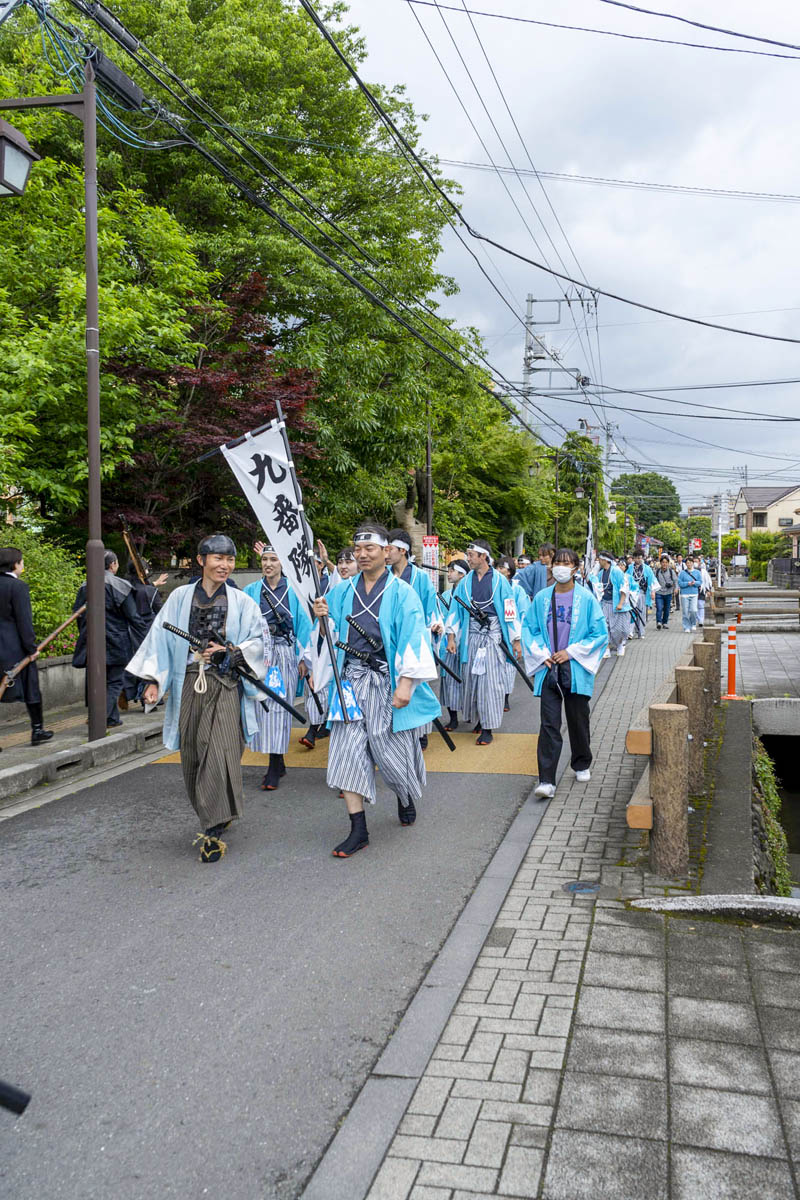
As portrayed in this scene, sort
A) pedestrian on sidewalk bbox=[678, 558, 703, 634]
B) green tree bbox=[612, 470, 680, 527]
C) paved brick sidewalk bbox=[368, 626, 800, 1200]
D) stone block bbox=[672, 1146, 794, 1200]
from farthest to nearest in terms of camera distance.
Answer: green tree bbox=[612, 470, 680, 527], pedestrian on sidewalk bbox=[678, 558, 703, 634], paved brick sidewalk bbox=[368, 626, 800, 1200], stone block bbox=[672, 1146, 794, 1200]

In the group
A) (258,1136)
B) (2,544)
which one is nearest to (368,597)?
(258,1136)

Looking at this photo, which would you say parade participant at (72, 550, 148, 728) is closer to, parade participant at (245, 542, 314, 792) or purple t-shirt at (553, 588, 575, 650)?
parade participant at (245, 542, 314, 792)

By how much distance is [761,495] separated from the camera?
9862 cm

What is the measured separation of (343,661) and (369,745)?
22.4 inches

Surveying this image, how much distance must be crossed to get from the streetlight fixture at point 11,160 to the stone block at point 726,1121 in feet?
20.6

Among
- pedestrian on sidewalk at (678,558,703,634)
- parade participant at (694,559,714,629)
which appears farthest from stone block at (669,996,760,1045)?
parade participant at (694,559,714,629)

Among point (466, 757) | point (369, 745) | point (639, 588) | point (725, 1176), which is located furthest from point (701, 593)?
point (725, 1176)

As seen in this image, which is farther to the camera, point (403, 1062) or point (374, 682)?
point (374, 682)

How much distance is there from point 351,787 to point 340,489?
14.3 meters

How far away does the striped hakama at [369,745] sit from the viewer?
5.55 metres

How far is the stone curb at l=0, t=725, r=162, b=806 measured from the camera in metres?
7.27

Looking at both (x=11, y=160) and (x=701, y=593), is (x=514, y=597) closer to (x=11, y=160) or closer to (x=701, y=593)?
(x=11, y=160)

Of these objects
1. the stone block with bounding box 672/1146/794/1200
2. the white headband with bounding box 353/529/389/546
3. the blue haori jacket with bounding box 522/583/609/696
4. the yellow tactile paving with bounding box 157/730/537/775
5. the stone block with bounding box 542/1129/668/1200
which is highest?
the white headband with bounding box 353/529/389/546

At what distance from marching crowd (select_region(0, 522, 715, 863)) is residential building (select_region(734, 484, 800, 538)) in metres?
77.9
